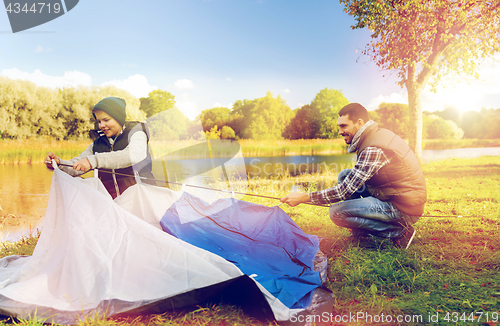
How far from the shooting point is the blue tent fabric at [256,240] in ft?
6.53

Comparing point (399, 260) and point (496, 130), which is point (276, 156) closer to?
point (399, 260)

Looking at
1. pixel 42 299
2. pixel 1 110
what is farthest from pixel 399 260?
pixel 1 110

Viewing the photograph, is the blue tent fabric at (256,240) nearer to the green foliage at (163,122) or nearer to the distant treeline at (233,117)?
the green foliage at (163,122)

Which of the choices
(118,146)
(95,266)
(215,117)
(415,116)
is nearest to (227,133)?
(215,117)

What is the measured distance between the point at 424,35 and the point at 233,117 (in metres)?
26.1

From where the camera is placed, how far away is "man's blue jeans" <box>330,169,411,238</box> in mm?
2744

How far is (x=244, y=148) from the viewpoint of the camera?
1622 centimetres

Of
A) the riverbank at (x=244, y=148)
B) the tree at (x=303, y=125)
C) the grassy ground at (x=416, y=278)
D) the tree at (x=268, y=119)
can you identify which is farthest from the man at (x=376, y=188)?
the tree at (x=303, y=125)

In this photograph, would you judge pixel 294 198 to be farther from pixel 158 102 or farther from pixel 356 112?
pixel 158 102

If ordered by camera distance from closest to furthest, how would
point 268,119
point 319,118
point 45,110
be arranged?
point 45,110, point 268,119, point 319,118

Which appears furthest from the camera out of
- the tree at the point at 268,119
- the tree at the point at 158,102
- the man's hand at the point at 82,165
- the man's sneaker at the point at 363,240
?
the tree at the point at 158,102

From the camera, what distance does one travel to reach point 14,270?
2160 millimetres

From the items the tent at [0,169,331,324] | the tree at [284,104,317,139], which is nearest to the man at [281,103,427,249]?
the tent at [0,169,331,324]

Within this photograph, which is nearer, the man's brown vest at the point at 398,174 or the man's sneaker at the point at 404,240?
the man's brown vest at the point at 398,174
